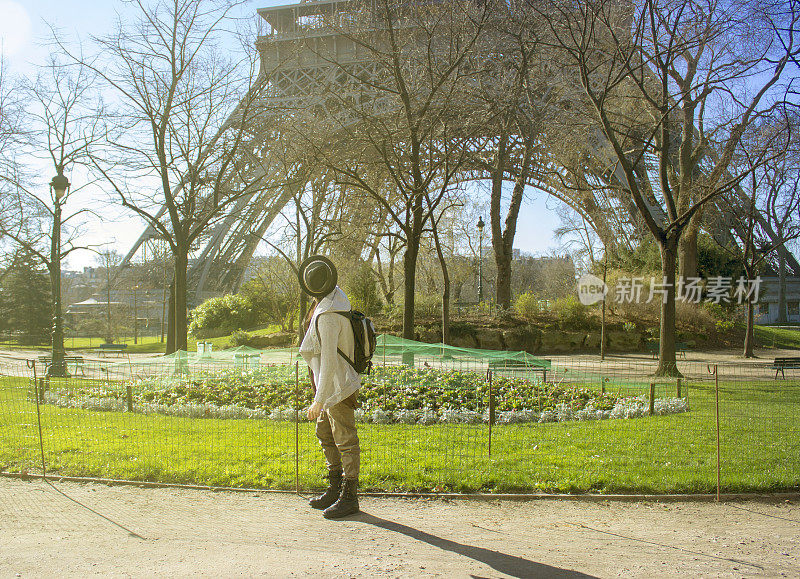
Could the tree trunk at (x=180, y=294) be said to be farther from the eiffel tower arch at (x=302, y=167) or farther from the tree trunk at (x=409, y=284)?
the tree trunk at (x=409, y=284)

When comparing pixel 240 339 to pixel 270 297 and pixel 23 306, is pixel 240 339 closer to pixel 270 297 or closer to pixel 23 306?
pixel 270 297

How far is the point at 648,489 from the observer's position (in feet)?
18.5

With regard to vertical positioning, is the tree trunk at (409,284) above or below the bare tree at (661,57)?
below

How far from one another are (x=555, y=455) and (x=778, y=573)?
2.92m

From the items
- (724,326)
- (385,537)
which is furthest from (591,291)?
(385,537)

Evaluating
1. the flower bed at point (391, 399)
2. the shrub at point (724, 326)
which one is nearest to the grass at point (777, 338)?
the shrub at point (724, 326)

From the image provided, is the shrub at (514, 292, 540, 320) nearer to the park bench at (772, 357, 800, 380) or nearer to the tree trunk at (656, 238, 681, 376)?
the tree trunk at (656, 238, 681, 376)

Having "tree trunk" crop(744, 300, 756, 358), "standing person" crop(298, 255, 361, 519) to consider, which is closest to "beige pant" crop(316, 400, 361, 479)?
"standing person" crop(298, 255, 361, 519)

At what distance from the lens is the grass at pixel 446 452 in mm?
5824

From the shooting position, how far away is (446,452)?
677 cm

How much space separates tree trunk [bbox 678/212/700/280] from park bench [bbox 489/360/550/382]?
1367cm

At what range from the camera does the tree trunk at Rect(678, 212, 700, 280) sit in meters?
25.4

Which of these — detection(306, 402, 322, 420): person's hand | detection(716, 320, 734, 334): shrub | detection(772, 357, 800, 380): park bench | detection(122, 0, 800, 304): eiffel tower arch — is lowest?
detection(772, 357, 800, 380): park bench

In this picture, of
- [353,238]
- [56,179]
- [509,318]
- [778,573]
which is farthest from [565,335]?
[778,573]
